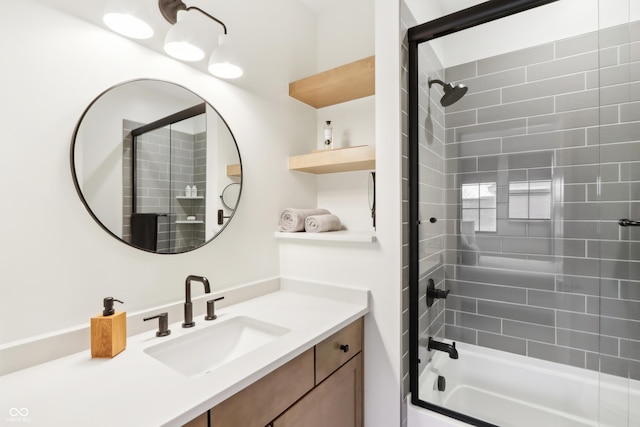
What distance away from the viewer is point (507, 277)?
173 centimetres

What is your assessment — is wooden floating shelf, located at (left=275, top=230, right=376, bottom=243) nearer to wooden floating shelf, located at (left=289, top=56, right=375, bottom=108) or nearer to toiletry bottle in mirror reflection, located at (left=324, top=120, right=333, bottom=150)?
toiletry bottle in mirror reflection, located at (left=324, top=120, right=333, bottom=150)

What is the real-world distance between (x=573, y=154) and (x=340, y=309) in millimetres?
1452

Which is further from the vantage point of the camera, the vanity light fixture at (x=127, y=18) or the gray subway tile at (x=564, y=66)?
the gray subway tile at (x=564, y=66)

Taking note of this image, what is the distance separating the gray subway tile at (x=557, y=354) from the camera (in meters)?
1.57

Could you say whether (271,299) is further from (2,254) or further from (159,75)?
(159,75)

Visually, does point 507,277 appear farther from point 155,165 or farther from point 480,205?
point 155,165

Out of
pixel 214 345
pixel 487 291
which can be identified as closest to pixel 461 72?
pixel 487 291

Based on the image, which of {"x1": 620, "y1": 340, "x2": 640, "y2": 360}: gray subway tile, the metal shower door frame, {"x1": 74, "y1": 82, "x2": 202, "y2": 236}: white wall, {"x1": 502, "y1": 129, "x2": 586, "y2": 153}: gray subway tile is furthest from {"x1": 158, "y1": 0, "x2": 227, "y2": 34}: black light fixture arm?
{"x1": 620, "y1": 340, "x2": 640, "y2": 360}: gray subway tile

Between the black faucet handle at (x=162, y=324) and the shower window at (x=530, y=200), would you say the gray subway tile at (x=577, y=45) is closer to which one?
the shower window at (x=530, y=200)

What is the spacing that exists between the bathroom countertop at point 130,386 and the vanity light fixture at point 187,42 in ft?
3.68

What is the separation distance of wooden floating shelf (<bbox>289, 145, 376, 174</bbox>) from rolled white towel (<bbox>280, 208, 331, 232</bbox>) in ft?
0.90

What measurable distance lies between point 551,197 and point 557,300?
559mm

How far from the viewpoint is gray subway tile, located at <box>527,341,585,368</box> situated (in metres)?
1.57

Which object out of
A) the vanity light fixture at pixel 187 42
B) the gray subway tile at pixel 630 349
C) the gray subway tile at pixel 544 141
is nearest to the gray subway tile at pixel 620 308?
the gray subway tile at pixel 630 349
